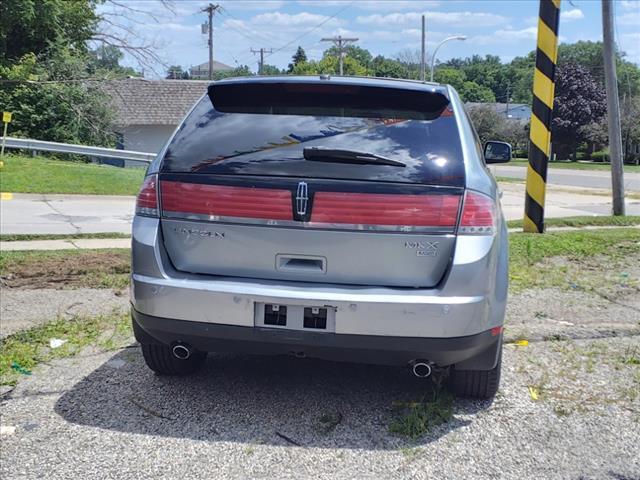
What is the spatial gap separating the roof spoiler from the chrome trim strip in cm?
69

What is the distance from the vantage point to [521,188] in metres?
24.0

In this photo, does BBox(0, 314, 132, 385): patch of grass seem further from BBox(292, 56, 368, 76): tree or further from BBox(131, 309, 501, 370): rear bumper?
BBox(292, 56, 368, 76): tree

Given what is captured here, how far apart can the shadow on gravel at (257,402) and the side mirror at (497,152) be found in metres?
2.15

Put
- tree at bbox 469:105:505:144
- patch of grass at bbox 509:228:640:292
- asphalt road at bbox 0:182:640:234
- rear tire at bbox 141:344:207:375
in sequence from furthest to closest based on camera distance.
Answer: tree at bbox 469:105:505:144, asphalt road at bbox 0:182:640:234, patch of grass at bbox 509:228:640:292, rear tire at bbox 141:344:207:375

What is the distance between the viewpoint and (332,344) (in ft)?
10.9

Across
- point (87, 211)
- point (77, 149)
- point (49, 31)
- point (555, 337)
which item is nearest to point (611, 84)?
point (555, 337)

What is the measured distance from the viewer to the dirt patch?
21.6 feet

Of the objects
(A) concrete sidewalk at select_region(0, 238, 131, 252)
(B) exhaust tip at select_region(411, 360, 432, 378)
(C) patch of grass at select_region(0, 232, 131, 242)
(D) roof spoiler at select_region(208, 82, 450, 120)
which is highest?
(D) roof spoiler at select_region(208, 82, 450, 120)

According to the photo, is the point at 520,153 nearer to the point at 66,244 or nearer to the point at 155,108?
the point at 155,108

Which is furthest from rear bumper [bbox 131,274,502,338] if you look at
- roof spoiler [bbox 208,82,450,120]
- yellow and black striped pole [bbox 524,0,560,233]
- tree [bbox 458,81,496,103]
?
tree [bbox 458,81,496,103]

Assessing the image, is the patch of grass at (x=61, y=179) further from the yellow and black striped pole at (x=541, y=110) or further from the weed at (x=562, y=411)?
the weed at (x=562, y=411)

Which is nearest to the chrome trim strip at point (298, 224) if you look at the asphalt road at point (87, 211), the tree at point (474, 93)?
the asphalt road at point (87, 211)

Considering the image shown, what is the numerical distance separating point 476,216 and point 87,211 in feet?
36.1

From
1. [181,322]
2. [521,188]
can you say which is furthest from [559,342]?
[521,188]
